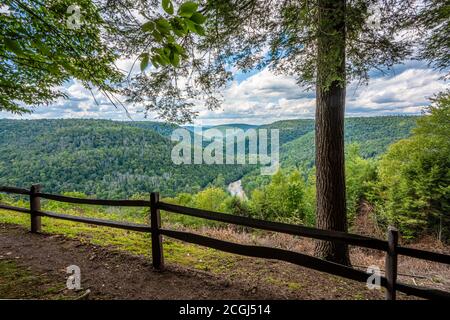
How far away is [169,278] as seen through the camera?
3.46 m

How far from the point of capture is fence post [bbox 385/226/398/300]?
8.25 feet

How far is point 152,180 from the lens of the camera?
3322cm

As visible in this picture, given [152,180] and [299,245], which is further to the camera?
[152,180]

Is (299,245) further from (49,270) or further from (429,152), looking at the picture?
(429,152)

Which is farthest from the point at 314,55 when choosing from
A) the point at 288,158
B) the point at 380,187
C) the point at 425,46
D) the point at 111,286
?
the point at 288,158

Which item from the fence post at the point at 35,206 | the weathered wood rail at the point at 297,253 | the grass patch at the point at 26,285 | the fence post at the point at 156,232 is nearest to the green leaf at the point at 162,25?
the weathered wood rail at the point at 297,253

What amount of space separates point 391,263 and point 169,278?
9.55 feet

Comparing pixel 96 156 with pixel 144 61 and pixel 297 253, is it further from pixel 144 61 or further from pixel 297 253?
pixel 144 61

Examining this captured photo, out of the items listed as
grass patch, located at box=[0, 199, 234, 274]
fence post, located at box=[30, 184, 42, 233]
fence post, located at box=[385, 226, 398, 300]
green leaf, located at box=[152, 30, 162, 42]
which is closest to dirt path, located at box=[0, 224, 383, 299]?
grass patch, located at box=[0, 199, 234, 274]

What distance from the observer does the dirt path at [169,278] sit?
10.2ft

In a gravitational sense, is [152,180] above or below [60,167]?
below

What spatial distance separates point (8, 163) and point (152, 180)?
1575 cm

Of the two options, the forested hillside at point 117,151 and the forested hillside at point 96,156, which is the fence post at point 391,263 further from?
the forested hillside at point 96,156

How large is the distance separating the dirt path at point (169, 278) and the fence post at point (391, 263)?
2.64ft
